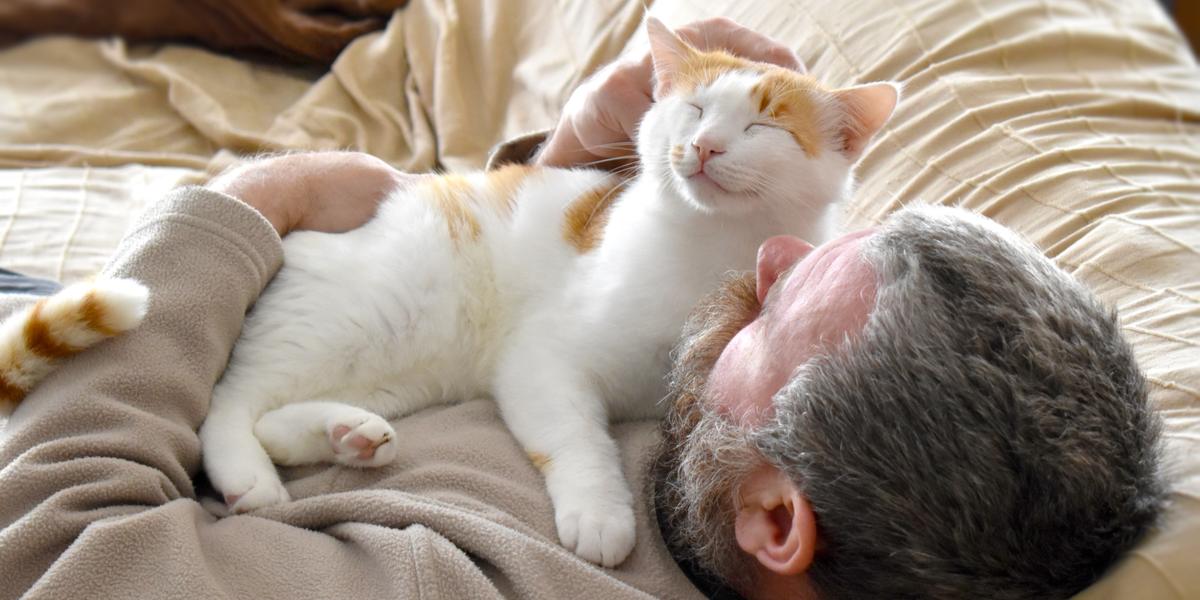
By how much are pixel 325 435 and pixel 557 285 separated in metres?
Answer: 0.39

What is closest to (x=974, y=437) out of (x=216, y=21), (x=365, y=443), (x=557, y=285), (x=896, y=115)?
(x=365, y=443)

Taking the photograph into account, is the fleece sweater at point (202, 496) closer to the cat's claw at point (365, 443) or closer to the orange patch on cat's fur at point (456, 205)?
the cat's claw at point (365, 443)

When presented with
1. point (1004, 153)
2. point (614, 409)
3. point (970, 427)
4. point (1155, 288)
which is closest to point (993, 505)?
point (970, 427)

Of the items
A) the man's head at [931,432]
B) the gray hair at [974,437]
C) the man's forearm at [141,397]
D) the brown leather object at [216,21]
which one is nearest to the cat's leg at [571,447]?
the man's head at [931,432]

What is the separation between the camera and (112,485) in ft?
2.88

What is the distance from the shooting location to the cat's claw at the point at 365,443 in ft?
3.41

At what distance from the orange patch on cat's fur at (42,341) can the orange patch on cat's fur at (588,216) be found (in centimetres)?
65

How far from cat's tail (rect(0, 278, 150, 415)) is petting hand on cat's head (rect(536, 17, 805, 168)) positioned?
73cm

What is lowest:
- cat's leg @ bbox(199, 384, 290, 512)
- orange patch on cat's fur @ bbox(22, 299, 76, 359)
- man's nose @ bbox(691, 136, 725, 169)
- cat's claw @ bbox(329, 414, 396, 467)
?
cat's leg @ bbox(199, 384, 290, 512)

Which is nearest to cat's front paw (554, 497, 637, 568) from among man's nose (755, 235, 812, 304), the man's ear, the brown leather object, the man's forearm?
the man's ear

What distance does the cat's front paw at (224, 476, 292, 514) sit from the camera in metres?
1.01

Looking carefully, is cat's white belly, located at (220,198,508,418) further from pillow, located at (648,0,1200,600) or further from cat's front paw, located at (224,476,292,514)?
pillow, located at (648,0,1200,600)

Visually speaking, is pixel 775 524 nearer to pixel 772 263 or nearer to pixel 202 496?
pixel 772 263

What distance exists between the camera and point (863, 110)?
1.25 m
